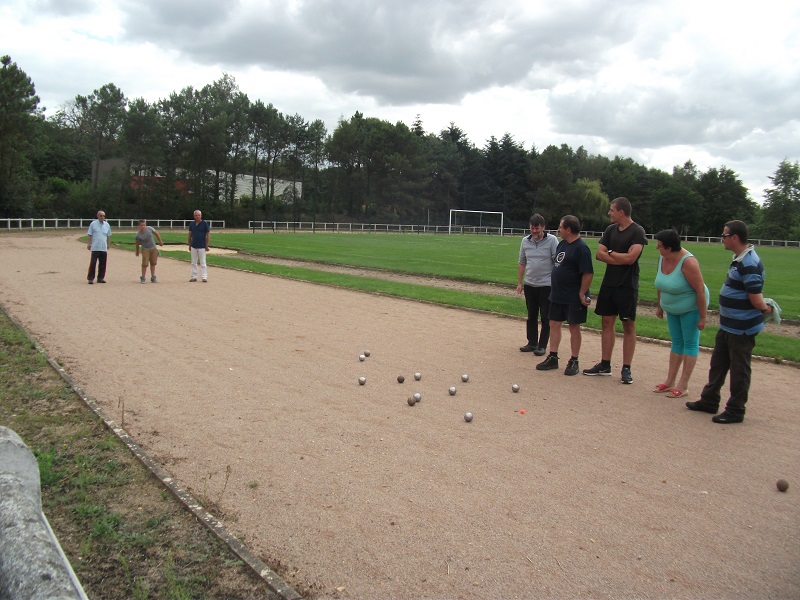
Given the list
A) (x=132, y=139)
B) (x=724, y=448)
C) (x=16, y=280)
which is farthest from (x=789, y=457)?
(x=132, y=139)

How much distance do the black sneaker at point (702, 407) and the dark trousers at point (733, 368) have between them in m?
0.04

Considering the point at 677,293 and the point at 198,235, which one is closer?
the point at 677,293

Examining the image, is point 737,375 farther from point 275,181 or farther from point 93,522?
point 275,181

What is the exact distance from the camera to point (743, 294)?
20.9ft

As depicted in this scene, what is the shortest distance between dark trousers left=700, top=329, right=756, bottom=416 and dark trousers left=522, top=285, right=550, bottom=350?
2.73 meters

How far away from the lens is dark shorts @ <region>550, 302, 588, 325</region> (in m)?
8.23

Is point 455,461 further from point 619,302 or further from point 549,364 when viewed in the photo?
point 549,364

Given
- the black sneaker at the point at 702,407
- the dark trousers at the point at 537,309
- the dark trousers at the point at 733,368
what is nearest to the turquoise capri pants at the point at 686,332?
the dark trousers at the point at 733,368

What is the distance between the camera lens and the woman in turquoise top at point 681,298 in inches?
276

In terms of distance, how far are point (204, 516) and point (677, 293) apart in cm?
562

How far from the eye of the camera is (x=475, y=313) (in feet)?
46.0

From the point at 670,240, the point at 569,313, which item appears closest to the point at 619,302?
the point at 569,313

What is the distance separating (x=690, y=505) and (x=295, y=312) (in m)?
9.85

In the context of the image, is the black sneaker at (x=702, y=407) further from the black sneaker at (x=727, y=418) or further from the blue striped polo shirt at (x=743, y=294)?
the blue striped polo shirt at (x=743, y=294)
